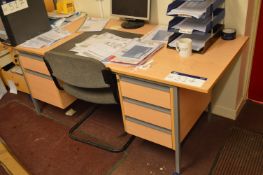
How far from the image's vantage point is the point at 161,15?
212cm

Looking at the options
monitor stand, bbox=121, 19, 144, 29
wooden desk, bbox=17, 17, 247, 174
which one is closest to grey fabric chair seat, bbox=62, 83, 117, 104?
wooden desk, bbox=17, 17, 247, 174

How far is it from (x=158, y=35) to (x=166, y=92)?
0.61m

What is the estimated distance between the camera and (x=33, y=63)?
214 cm

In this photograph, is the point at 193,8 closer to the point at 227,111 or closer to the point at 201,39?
the point at 201,39

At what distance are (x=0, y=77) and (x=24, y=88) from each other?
1.32 feet

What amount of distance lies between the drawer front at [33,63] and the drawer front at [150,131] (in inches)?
29.3

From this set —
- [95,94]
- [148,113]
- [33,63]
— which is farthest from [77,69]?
[33,63]

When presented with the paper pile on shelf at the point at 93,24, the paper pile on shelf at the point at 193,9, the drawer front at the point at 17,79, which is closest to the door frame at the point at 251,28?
the paper pile on shelf at the point at 193,9

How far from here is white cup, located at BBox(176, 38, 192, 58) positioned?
1600 millimetres

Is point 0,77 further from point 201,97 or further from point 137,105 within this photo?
point 201,97

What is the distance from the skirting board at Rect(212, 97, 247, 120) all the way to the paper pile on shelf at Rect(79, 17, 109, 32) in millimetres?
1093

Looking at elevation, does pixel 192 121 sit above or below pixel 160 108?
below

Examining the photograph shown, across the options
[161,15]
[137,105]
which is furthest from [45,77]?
[161,15]

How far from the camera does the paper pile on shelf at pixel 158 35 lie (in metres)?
1.92
